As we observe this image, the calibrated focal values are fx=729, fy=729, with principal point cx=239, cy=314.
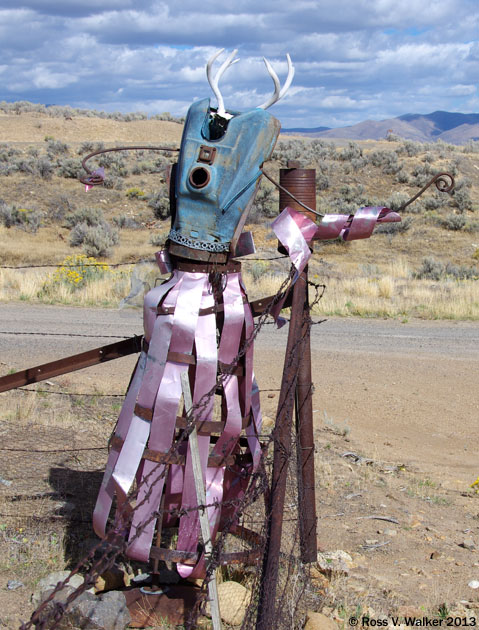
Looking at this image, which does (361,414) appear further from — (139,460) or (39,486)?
(139,460)

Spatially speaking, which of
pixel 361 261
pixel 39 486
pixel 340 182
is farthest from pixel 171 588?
pixel 340 182

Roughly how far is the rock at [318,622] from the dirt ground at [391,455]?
19 cm

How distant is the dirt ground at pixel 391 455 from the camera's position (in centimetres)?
390

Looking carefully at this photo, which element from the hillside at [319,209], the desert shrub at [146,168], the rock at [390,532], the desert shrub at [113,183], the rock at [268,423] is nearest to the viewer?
the rock at [390,532]

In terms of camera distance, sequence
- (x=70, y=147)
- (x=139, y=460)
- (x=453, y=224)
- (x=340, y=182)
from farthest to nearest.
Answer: (x=70, y=147), (x=340, y=182), (x=453, y=224), (x=139, y=460)

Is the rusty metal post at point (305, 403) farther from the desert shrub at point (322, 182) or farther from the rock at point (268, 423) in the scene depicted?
the desert shrub at point (322, 182)

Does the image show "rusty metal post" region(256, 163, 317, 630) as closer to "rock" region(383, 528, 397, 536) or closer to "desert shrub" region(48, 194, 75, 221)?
"rock" region(383, 528, 397, 536)

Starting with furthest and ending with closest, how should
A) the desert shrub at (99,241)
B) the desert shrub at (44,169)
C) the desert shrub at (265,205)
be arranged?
1. the desert shrub at (44,169)
2. the desert shrub at (265,205)
3. the desert shrub at (99,241)

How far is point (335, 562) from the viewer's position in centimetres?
406

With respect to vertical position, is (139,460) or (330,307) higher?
(139,460)

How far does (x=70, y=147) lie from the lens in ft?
113

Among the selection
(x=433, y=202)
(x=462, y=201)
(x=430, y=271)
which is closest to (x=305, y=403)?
(x=430, y=271)

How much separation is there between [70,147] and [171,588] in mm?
33119

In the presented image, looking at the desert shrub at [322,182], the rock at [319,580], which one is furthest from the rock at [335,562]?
the desert shrub at [322,182]
